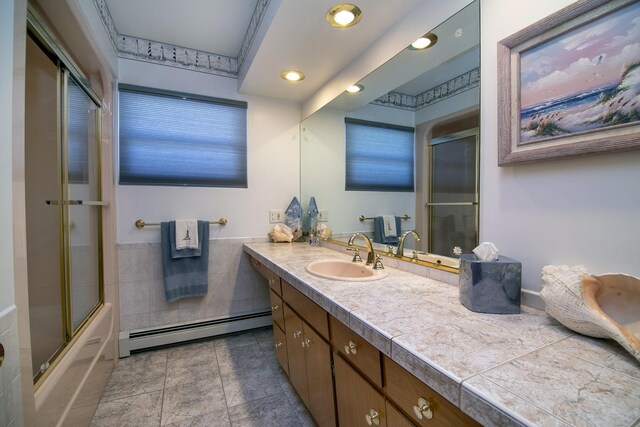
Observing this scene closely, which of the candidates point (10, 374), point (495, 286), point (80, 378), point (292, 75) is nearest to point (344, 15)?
point (292, 75)

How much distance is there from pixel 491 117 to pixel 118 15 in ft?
7.51

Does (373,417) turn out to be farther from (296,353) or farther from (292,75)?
(292,75)

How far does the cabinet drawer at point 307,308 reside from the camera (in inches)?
43.9

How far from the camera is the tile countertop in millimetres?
460

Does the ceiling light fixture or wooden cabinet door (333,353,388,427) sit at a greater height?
the ceiling light fixture

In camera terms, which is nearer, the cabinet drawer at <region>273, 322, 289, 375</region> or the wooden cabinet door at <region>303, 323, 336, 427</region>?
the wooden cabinet door at <region>303, 323, 336, 427</region>

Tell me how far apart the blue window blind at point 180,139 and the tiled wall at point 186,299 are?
538mm

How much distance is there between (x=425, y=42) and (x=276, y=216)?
1733mm

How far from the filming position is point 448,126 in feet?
4.09

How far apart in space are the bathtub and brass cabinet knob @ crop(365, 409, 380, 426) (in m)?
1.06

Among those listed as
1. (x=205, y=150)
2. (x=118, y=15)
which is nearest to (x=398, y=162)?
(x=205, y=150)

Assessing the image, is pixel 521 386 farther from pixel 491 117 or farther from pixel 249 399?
pixel 249 399

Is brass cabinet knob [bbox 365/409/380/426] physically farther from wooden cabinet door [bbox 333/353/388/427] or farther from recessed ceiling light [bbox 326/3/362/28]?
recessed ceiling light [bbox 326/3/362/28]

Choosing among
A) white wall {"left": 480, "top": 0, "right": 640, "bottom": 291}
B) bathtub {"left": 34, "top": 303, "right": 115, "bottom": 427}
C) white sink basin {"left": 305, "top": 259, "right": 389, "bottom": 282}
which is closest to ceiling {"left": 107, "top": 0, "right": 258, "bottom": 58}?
white wall {"left": 480, "top": 0, "right": 640, "bottom": 291}
